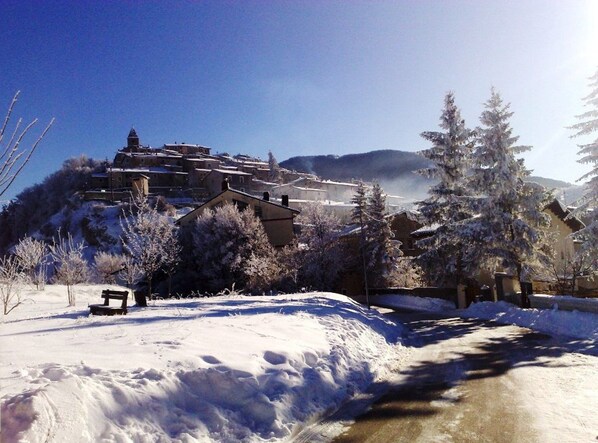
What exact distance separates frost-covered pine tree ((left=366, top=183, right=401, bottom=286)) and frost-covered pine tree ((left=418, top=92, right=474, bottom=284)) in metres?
9.99

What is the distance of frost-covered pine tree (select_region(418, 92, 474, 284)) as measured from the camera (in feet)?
104

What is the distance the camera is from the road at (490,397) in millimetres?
5879

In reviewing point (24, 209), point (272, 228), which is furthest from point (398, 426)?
point (24, 209)

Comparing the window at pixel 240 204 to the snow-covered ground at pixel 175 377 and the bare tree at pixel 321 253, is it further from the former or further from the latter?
the snow-covered ground at pixel 175 377

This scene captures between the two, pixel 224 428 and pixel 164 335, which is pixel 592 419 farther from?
pixel 164 335

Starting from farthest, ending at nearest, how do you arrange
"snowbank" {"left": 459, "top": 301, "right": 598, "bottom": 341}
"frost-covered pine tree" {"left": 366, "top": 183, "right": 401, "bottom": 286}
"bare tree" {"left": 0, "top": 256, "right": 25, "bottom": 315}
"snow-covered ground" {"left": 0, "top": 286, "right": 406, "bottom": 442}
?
1. "frost-covered pine tree" {"left": 366, "top": 183, "right": 401, "bottom": 286}
2. "snowbank" {"left": 459, "top": 301, "right": 598, "bottom": 341}
3. "bare tree" {"left": 0, "top": 256, "right": 25, "bottom": 315}
4. "snow-covered ground" {"left": 0, "top": 286, "right": 406, "bottom": 442}

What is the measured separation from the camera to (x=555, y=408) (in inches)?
266

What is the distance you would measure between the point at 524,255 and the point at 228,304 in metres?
18.6

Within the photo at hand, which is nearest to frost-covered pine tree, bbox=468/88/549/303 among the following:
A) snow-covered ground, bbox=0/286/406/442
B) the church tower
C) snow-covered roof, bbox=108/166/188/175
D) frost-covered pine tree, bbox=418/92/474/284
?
frost-covered pine tree, bbox=418/92/474/284

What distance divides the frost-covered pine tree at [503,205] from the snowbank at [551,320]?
443 cm

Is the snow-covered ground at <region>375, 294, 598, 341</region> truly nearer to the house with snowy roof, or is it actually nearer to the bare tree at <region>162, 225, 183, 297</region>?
the bare tree at <region>162, 225, 183, 297</region>

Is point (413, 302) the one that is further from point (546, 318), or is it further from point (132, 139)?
point (132, 139)

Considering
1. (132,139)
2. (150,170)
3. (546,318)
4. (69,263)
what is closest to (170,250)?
(69,263)

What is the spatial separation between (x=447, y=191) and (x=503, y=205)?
5.15 meters
